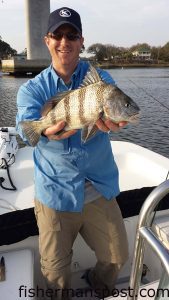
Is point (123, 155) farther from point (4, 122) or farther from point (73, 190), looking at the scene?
point (4, 122)

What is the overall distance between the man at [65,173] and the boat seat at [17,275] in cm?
A: 18

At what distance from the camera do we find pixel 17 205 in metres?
3.94

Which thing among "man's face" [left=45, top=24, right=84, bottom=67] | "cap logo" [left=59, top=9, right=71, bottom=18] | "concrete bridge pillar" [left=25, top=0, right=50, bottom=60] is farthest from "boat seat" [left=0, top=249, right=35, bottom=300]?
"concrete bridge pillar" [left=25, top=0, right=50, bottom=60]

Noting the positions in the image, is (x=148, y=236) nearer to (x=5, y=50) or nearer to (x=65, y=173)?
(x=65, y=173)

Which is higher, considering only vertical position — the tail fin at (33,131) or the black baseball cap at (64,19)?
the black baseball cap at (64,19)

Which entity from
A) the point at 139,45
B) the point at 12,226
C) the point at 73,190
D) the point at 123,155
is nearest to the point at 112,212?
the point at 73,190

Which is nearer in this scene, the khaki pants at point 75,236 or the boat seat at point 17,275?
the boat seat at point 17,275

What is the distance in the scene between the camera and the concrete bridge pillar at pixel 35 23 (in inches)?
1902

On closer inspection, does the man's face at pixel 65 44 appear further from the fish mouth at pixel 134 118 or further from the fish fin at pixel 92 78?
the fish mouth at pixel 134 118

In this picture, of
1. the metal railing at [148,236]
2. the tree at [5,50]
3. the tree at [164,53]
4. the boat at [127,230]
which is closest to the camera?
the metal railing at [148,236]

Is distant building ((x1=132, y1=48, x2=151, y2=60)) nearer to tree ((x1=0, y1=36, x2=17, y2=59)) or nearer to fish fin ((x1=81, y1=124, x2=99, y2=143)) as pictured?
tree ((x1=0, y1=36, x2=17, y2=59))

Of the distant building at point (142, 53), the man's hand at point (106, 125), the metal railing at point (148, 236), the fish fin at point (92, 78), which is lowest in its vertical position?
the metal railing at point (148, 236)

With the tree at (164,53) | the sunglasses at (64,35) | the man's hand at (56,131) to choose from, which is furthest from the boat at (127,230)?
the tree at (164,53)

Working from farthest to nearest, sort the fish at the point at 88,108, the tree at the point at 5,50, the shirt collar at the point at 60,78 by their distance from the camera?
the tree at the point at 5,50 → the shirt collar at the point at 60,78 → the fish at the point at 88,108
